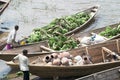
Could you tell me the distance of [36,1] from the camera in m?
23.3

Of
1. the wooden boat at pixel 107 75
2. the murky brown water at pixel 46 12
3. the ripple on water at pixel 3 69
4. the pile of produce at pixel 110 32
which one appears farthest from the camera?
the murky brown water at pixel 46 12

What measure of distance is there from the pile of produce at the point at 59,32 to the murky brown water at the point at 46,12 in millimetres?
1168

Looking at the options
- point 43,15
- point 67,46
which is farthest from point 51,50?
point 43,15

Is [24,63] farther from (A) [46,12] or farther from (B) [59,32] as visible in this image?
(A) [46,12]

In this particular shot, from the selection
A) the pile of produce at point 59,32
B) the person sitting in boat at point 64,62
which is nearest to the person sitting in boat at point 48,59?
the person sitting in boat at point 64,62

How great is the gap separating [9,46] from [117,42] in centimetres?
406

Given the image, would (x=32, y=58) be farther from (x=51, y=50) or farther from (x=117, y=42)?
(x=117, y=42)

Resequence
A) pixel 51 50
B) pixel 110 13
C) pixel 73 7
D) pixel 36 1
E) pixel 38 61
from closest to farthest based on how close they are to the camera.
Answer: pixel 38 61 → pixel 51 50 → pixel 110 13 → pixel 73 7 → pixel 36 1

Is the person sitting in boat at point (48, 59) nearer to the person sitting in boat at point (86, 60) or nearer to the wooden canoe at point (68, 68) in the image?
the wooden canoe at point (68, 68)

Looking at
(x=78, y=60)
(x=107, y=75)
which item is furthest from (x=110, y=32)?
(x=107, y=75)

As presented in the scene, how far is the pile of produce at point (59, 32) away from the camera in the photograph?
44.4ft

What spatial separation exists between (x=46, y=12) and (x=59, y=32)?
238 inches

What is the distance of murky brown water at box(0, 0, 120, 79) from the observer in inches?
Result: 748

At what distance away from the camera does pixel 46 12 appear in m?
20.9
